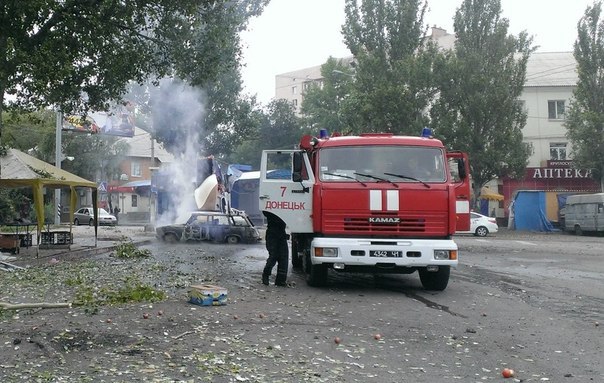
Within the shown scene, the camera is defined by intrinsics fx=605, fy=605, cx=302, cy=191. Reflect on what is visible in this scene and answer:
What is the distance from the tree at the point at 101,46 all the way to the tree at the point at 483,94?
69.2 ft

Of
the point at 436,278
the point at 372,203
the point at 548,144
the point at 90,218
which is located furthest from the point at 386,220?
the point at 90,218

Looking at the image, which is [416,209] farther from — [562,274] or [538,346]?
[562,274]

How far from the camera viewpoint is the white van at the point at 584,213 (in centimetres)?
3216

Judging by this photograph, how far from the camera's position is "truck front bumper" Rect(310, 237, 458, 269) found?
9.77 metres

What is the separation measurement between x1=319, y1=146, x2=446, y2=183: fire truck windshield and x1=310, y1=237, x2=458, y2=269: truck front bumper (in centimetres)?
104

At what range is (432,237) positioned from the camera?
996 centimetres

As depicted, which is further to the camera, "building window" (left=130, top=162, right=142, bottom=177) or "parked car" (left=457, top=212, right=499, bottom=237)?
"building window" (left=130, top=162, right=142, bottom=177)

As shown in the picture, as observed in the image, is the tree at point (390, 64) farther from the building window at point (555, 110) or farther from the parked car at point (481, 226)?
the building window at point (555, 110)

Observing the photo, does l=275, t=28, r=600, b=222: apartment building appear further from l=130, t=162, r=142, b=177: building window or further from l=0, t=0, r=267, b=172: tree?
l=130, t=162, r=142, b=177: building window

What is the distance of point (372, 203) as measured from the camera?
9867 mm

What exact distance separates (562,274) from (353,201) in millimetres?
7002

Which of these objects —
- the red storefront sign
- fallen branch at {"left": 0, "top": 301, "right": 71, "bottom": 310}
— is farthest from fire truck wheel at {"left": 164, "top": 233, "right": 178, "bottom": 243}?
the red storefront sign

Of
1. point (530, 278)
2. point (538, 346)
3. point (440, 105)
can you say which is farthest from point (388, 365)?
point (440, 105)

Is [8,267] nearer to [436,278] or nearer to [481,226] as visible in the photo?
[436,278]
